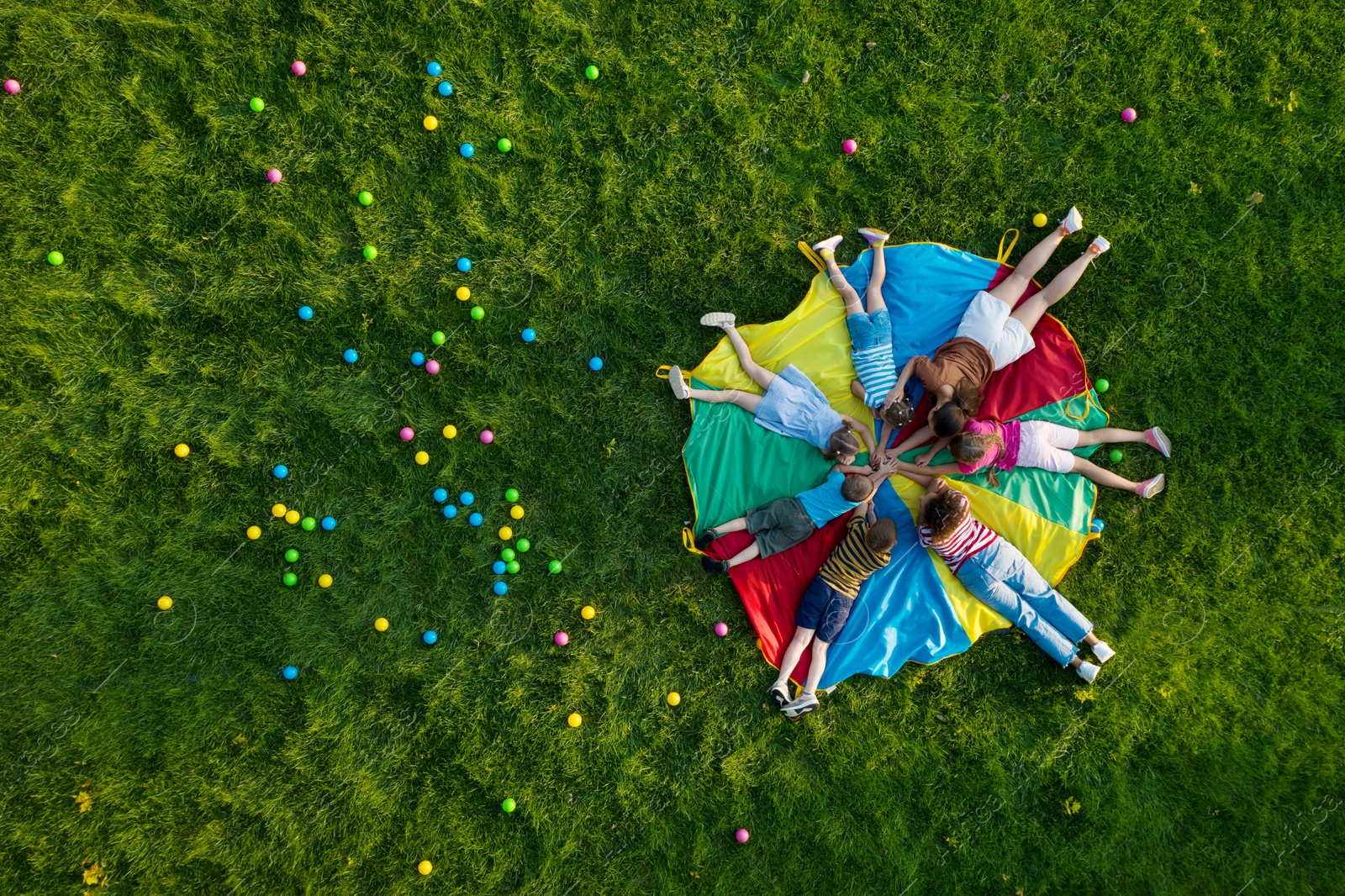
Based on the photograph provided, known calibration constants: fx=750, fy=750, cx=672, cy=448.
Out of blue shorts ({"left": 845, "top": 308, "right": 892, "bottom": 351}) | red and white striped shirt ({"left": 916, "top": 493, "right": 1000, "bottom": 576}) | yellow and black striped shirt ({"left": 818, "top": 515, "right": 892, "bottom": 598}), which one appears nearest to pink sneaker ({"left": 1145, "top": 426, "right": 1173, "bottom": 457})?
red and white striped shirt ({"left": 916, "top": 493, "right": 1000, "bottom": 576})

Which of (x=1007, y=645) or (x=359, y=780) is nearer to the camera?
(x=359, y=780)

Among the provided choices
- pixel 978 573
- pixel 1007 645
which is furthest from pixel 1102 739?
pixel 978 573

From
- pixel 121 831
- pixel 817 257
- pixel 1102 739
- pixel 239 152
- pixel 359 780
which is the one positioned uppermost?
pixel 817 257

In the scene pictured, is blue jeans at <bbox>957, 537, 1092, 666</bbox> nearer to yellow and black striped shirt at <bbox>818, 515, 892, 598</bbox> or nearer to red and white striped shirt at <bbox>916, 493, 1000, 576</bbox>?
red and white striped shirt at <bbox>916, 493, 1000, 576</bbox>

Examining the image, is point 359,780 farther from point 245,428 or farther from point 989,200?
point 989,200

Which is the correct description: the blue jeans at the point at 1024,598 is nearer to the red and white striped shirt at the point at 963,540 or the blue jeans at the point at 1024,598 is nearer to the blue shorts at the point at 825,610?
the red and white striped shirt at the point at 963,540

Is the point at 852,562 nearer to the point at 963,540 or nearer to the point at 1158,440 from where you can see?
the point at 963,540
